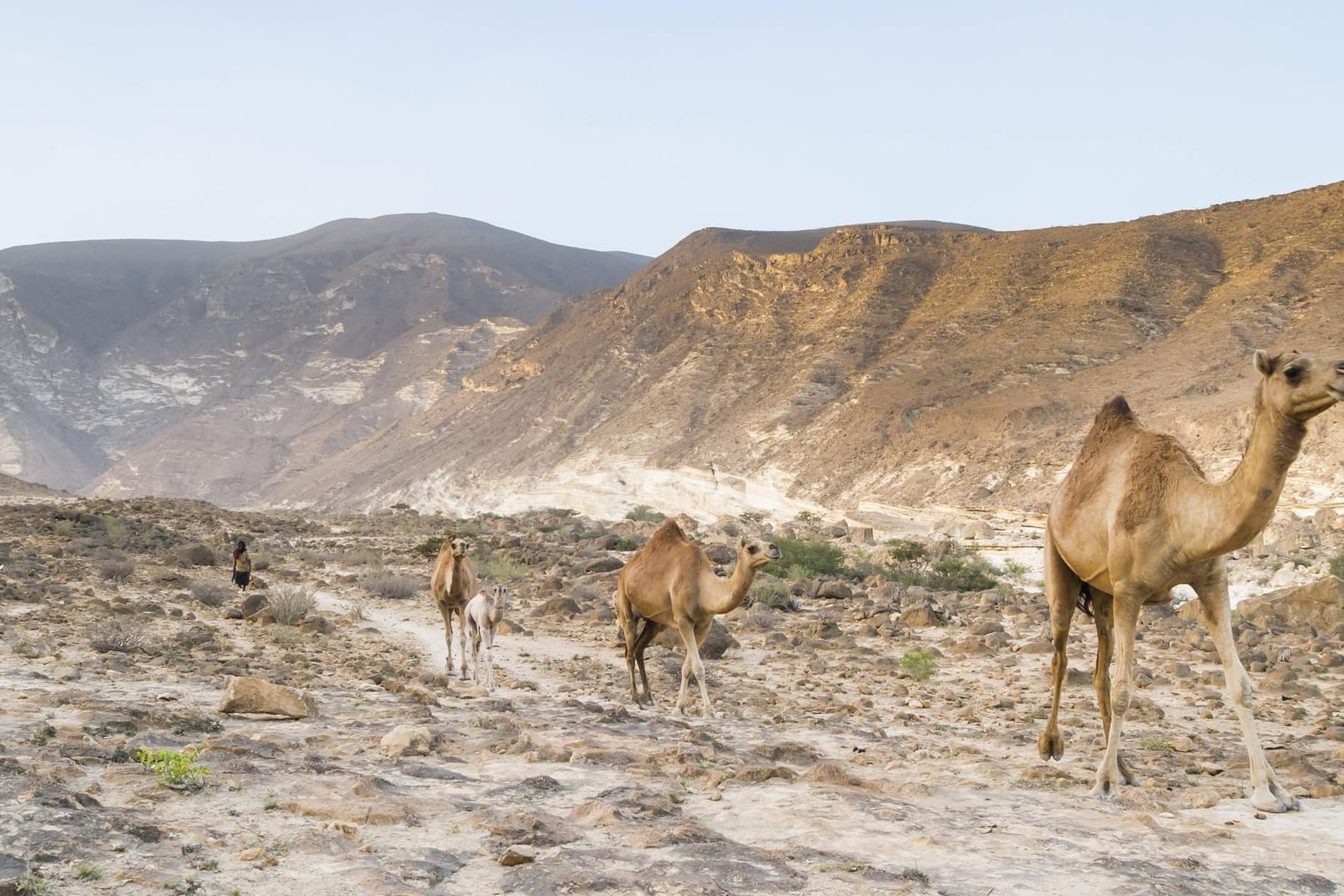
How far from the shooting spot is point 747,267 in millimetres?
71000

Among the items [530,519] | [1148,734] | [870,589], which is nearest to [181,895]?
[1148,734]

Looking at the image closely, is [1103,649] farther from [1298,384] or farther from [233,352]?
[233,352]

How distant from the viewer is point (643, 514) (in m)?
48.4

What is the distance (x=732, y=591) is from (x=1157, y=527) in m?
4.77

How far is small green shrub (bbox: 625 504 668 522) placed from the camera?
153 ft

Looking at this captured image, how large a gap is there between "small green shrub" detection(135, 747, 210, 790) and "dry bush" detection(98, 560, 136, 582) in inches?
561

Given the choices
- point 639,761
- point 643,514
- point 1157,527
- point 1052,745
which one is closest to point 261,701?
point 639,761

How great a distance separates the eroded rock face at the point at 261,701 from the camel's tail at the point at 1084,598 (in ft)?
20.0

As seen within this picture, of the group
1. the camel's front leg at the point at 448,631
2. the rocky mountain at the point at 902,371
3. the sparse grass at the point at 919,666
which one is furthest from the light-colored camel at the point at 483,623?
the rocky mountain at the point at 902,371

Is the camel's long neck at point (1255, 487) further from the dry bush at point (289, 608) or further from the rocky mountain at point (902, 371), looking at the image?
the rocky mountain at point (902, 371)

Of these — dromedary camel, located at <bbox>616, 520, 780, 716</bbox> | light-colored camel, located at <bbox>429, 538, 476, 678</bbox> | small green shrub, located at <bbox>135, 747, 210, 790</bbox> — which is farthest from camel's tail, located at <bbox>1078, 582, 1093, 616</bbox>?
light-colored camel, located at <bbox>429, 538, 476, 678</bbox>

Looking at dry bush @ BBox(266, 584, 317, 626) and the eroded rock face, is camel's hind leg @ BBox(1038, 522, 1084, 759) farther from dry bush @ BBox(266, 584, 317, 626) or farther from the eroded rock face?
dry bush @ BBox(266, 584, 317, 626)

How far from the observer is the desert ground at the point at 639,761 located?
506cm

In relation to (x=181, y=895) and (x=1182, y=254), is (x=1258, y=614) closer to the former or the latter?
(x=181, y=895)
